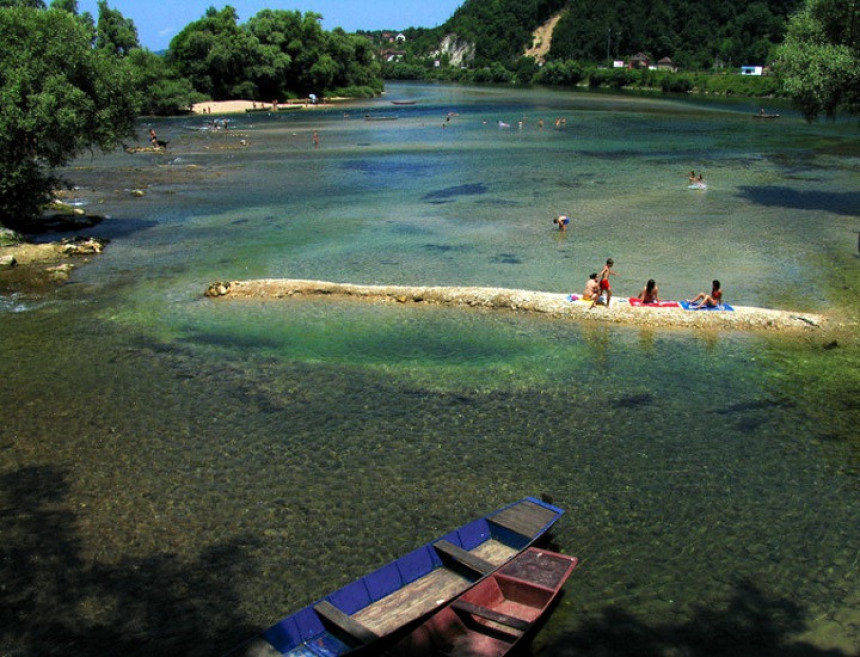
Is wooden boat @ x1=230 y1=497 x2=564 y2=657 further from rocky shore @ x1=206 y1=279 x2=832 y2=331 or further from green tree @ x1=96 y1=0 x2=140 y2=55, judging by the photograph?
green tree @ x1=96 y1=0 x2=140 y2=55

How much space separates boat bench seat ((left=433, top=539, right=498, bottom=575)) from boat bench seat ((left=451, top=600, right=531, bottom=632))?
3.20 ft

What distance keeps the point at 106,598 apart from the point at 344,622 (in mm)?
5126

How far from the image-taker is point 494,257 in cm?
3497

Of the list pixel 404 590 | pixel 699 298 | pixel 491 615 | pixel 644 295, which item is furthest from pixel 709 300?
pixel 491 615

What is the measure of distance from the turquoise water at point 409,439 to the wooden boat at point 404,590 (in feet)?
4.26

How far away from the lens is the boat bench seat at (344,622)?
10.5 metres

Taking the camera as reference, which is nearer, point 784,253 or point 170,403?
point 170,403

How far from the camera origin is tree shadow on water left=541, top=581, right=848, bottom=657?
11492 mm

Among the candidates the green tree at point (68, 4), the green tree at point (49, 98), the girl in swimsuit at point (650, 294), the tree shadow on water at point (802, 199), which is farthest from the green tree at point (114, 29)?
the girl in swimsuit at point (650, 294)

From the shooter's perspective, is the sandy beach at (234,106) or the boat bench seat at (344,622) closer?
the boat bench seat at (344,622)

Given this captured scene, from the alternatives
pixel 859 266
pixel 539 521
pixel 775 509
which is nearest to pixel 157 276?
pixel 539 521

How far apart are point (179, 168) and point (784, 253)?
54255 millimetres

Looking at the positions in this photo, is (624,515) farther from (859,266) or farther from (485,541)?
(859,266)

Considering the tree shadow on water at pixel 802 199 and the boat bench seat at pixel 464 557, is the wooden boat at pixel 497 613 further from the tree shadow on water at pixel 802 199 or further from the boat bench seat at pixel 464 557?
the tree shadow on water at pixel 802 199
